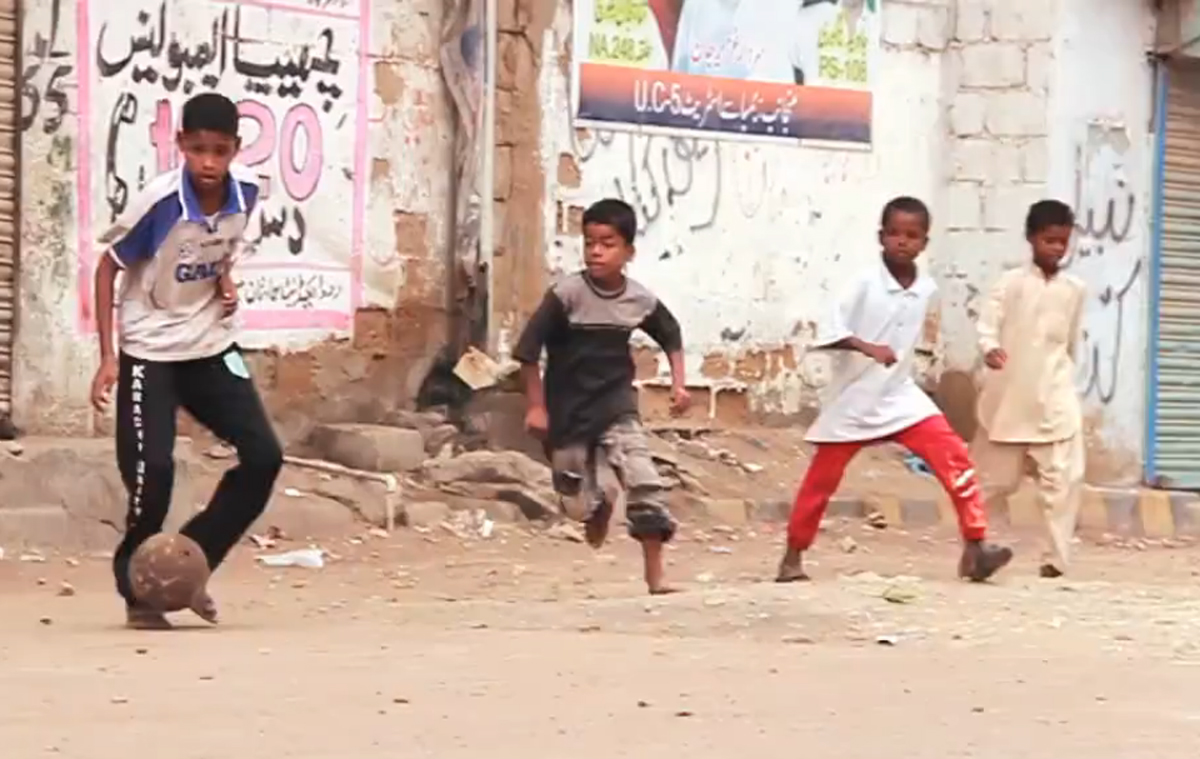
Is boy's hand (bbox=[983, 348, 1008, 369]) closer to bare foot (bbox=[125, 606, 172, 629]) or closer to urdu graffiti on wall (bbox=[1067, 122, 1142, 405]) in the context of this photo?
bare foot (bbox=[125, 606, 172, 629])

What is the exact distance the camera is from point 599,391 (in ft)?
27.7

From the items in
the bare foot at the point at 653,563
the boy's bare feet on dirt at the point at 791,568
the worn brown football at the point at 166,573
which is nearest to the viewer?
the worn brown football at the point at 166,573

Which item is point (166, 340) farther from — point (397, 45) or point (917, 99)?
point (917, 99)

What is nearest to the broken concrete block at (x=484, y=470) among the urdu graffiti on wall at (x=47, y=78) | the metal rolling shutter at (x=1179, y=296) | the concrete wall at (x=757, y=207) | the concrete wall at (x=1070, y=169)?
the concrete wall at (x=757, y=207)

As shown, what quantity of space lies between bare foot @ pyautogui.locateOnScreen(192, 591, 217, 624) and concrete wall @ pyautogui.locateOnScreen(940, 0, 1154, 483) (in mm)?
Result: 7394

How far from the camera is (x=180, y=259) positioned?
23.9ft

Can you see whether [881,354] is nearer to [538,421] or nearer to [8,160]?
[538,421]

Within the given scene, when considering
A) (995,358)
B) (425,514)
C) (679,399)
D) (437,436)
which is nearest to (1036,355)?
(995,358)

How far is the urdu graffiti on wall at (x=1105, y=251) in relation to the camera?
1427cm

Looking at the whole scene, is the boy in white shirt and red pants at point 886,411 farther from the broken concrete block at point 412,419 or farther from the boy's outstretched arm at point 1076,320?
the broken concrete block at point 412,419

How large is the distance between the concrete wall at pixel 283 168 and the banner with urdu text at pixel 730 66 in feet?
3.25

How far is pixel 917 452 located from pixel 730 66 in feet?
15.3

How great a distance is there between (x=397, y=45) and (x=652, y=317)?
153 inches

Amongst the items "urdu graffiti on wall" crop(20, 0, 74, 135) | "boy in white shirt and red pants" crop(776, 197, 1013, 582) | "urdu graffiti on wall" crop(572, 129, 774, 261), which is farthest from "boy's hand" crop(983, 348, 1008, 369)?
"urdu graffiti on wall" crop(20, 0, 74, 135)
